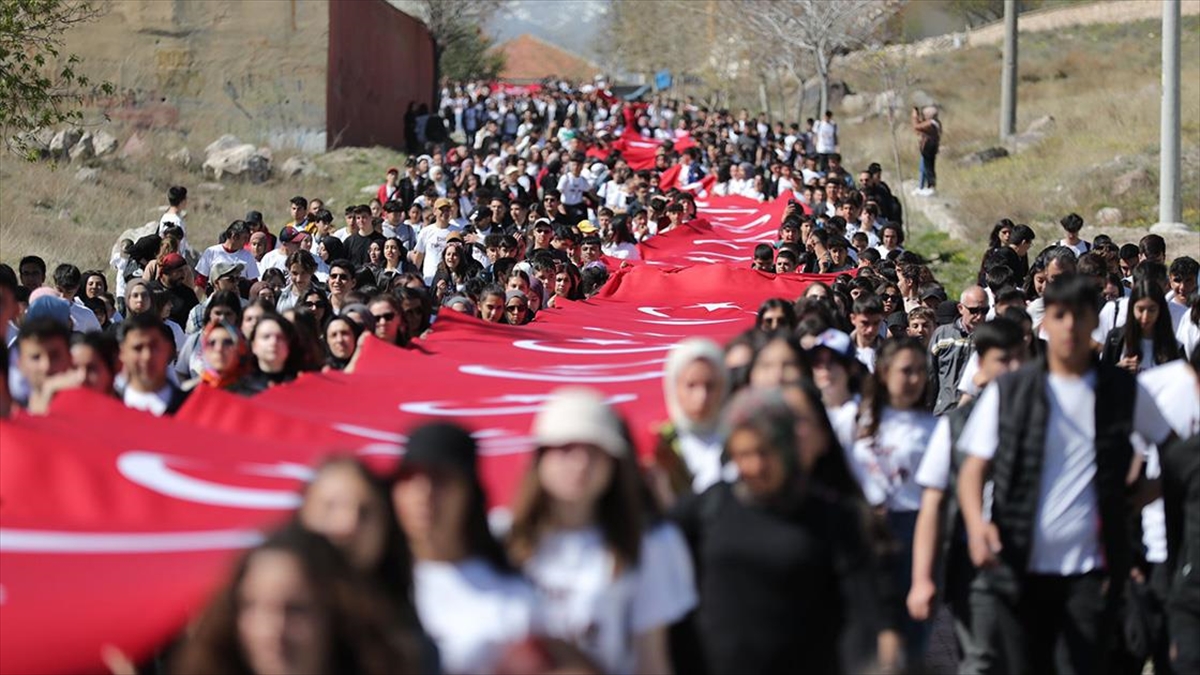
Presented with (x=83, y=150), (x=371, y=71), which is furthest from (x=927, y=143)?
(x=371, y=71)

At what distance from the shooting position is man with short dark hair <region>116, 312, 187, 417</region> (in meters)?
7.62

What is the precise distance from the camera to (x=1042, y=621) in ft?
20.6

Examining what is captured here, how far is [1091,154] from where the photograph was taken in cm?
3409

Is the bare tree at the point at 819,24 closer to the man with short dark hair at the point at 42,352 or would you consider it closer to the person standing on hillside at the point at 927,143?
the person standing on hillside at the point at 927,143

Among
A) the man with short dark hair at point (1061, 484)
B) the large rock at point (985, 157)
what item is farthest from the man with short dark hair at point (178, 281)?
the large rock at point (985, 157)

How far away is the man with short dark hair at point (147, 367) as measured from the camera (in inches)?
300

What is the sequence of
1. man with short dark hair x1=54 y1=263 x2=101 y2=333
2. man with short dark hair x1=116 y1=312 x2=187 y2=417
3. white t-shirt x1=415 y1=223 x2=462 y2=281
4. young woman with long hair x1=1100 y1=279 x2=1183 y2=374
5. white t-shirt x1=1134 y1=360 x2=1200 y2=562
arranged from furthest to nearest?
white t-shirt x1=415 y1=223 x2=462 y2=281 → man with short dark hair x1=54 y1=263 x2=101 y2=333 → young woman with long hair x1=1100 y1=279 x2=1183 y2=374 → man with short dark hair x1=116 y1=312 x2=187 y2=417 → white t-shirt x1=1134 y1=360 x2=1200 y2=562

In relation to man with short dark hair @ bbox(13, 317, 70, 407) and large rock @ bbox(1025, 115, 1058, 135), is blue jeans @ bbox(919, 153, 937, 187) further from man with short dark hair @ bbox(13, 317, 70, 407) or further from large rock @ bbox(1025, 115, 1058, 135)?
man with short dark hair @ bbox(13, 317, 70, 407)

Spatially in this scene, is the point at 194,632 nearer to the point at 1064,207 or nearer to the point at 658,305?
the point at 658,305

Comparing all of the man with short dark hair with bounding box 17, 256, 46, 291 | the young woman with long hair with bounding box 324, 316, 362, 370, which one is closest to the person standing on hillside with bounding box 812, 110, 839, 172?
the man with short dark hair with bounding box 17, 256, 46, 291

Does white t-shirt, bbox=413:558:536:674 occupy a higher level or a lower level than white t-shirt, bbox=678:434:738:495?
lower

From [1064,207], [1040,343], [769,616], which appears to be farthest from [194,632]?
[1064,207]

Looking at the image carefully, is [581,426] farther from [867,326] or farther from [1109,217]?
[1109,217]

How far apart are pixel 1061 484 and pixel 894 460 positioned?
0.79 meters
